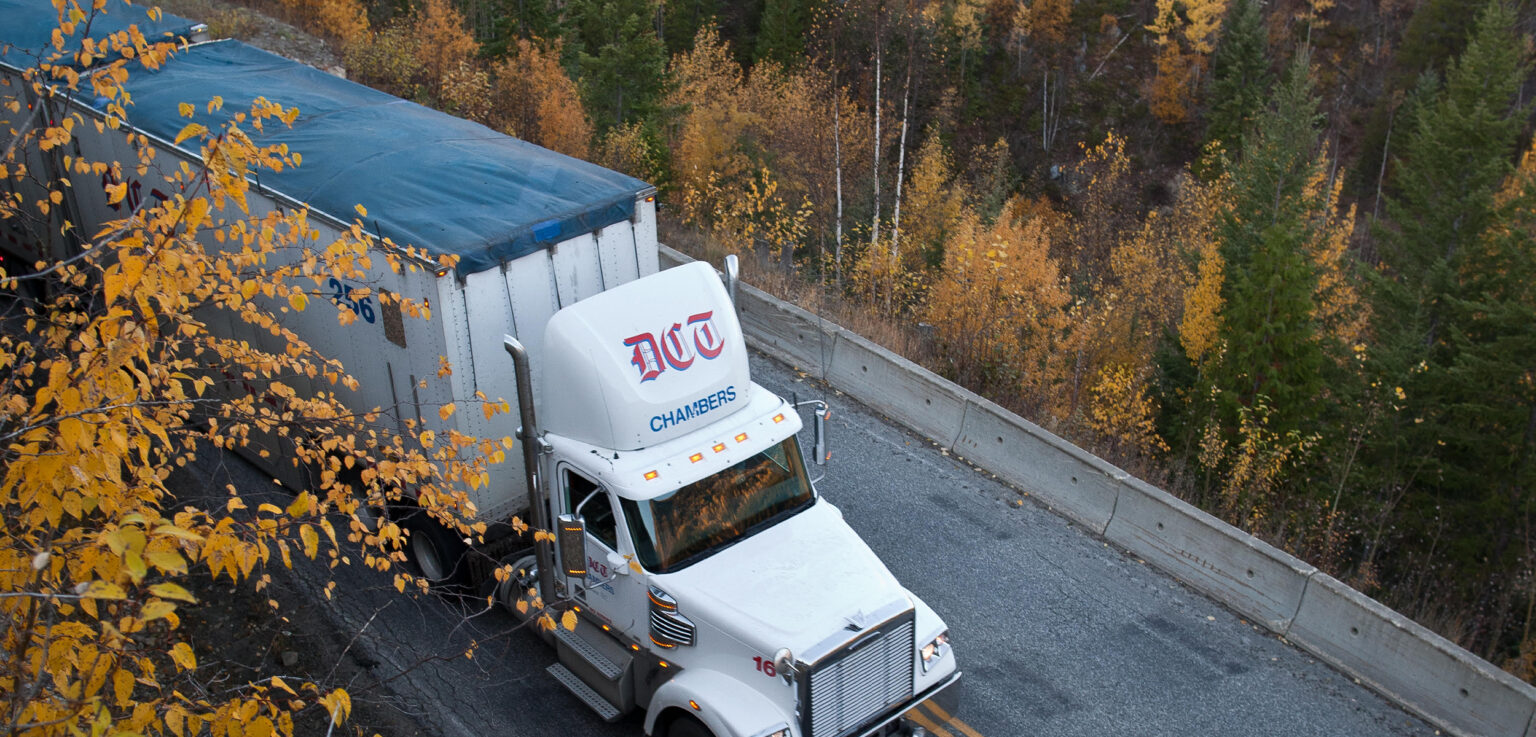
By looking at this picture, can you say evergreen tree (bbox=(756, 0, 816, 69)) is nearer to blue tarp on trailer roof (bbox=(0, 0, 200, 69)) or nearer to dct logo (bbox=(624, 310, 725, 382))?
blue tarp on trailer roof (bbox=(0, 0, 200, 69))

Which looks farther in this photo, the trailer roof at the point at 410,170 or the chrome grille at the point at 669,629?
the trailer roof at the point at 410,170

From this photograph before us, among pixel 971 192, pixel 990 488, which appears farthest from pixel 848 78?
pixel 990 488

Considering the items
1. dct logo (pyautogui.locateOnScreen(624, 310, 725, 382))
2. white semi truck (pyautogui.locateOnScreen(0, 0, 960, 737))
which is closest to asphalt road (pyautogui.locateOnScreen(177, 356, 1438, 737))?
white semi truck (pyautogui.locateOnScreen(0, 0, 960, 737))

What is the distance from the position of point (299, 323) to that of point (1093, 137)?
67.0 meters

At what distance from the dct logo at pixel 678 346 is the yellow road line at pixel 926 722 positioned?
130 inches

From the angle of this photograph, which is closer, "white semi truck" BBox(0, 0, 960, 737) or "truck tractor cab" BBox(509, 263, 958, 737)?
"truck tractor cab" BBox(509, 263, 958, 737)

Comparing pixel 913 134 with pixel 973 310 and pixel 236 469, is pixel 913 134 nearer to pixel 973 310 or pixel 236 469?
pixel 973 310

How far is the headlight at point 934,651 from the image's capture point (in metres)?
7.70

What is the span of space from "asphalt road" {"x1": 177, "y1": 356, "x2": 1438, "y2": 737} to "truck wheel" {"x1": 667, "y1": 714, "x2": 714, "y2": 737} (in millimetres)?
1104

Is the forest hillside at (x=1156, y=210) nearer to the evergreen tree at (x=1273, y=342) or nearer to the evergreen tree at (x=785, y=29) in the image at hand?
the evergreen tree at (x=1273, y=342)

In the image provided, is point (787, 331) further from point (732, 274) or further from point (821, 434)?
point (821, 434)

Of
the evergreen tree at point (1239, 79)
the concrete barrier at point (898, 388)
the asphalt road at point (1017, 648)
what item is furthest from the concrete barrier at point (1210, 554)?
the evergreen tree at point (1239, 79)

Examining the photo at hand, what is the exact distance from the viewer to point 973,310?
15406 mm

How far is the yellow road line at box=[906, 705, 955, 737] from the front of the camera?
8578mm
